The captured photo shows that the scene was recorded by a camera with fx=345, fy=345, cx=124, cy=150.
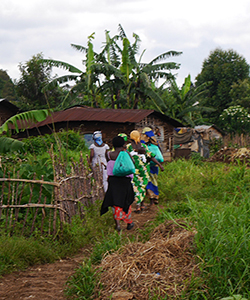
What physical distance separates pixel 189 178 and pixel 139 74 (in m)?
10.0

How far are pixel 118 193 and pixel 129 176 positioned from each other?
462 mm

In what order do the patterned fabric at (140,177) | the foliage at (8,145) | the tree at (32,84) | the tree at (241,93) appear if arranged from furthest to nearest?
the tree at (241,93), the tree at (32,84), the patterned fabric at (140,177), the foliage at (8,145)

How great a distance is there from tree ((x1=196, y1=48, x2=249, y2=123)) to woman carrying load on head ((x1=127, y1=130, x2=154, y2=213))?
1073 inches

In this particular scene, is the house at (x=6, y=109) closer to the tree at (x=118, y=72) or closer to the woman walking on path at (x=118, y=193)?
the tree at (x=118, y=72)

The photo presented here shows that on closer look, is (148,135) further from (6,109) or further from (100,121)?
(6,109)

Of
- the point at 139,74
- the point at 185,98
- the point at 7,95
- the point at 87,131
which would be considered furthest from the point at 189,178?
the point at 7,95

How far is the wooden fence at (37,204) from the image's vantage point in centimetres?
458

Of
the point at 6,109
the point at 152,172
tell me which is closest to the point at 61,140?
the point at 152,172

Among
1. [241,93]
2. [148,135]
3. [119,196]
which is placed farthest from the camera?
[241,93]

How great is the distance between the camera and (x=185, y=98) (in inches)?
Result: 908

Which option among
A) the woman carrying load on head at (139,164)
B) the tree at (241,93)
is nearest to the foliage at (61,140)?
the woman carrying load on head at (139,164)

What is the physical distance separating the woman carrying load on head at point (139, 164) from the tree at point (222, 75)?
89.5 ft

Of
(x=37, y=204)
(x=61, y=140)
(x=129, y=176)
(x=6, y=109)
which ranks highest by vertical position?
(x=6, y=109)

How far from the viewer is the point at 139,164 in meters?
6.93
